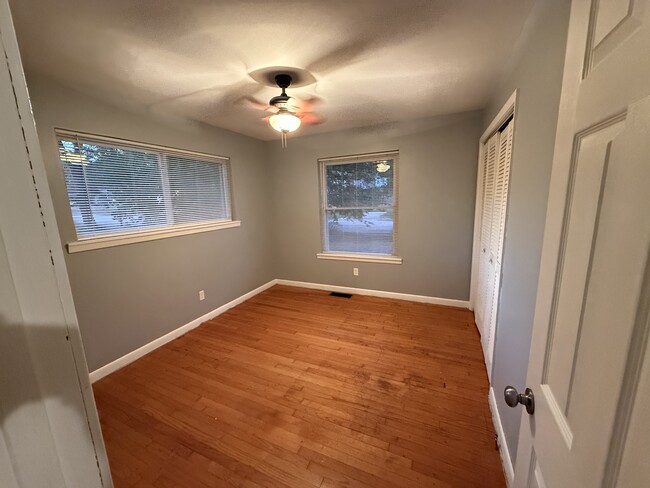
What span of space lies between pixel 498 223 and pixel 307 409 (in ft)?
6.38

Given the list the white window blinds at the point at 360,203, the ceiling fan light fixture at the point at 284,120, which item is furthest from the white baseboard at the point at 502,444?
the ceiling fan light fixture at the point at 284,120

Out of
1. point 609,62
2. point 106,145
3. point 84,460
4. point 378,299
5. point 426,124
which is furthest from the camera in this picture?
point 378,299

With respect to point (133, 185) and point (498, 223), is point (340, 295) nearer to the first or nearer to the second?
point (498, 223)

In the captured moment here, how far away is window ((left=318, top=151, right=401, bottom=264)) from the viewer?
350 cm

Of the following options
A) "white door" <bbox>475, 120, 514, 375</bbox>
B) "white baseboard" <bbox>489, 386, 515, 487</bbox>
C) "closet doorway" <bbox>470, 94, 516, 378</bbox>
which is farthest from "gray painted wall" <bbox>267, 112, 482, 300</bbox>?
"white baseboard" <bbox>489, 386, 515, 487</bbox>

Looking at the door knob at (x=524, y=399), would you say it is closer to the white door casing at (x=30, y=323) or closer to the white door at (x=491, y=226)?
the white door casing at (x=30, y=323)

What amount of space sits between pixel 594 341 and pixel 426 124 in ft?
10.3

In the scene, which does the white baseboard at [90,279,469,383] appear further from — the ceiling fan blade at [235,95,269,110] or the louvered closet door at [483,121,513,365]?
the ceiling fan blade at [235,95,269,110]

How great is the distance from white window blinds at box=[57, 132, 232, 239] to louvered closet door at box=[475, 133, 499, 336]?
2.94 m

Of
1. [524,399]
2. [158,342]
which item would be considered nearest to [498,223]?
[524,399]

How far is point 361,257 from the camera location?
377 centimetres

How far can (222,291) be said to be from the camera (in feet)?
11.2

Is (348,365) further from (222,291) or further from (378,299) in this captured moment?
(222,291)

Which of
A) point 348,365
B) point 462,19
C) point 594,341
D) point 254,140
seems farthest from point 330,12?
point 254,140
